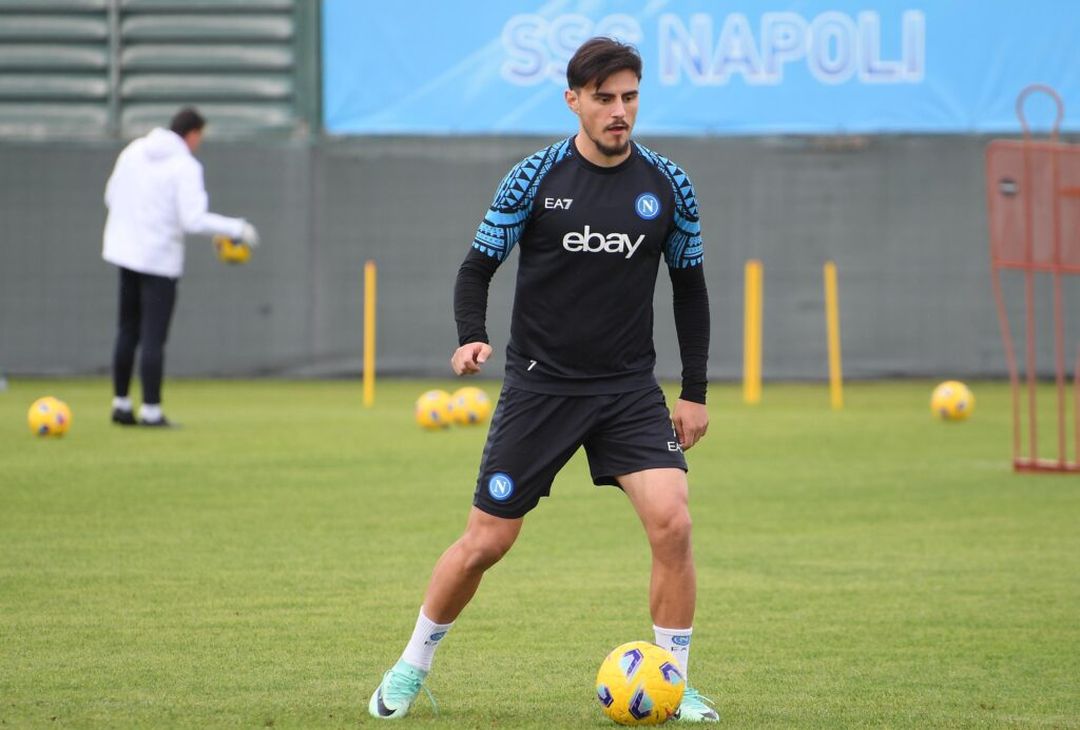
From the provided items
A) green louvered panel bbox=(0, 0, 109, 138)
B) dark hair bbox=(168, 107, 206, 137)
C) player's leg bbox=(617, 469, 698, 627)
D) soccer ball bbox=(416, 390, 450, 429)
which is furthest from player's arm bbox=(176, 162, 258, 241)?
player's leg bbox=(617, 469, 698, 627)

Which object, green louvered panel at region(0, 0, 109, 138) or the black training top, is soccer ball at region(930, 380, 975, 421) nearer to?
the black training top

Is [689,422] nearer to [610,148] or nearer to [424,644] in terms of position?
[610,148]

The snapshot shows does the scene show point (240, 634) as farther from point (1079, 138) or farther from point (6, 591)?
point (1079, 138)

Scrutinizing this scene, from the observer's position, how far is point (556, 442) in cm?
494

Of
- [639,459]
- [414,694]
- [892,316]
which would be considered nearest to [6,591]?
[414,694]

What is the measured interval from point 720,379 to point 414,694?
15.8 metres

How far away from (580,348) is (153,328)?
345 inches

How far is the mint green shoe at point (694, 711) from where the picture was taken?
4.77 metres

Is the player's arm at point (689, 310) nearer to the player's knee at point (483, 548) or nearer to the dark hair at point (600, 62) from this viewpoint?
the dark hair at point (600, 62)

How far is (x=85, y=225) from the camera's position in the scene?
20.2m

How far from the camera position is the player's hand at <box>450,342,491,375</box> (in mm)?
4734

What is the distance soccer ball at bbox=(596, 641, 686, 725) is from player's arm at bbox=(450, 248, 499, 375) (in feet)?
3.03

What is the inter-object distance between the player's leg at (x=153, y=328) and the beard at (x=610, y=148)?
8.75 meters

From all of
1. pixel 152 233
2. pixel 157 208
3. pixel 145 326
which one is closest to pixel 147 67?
pixel 157 208
